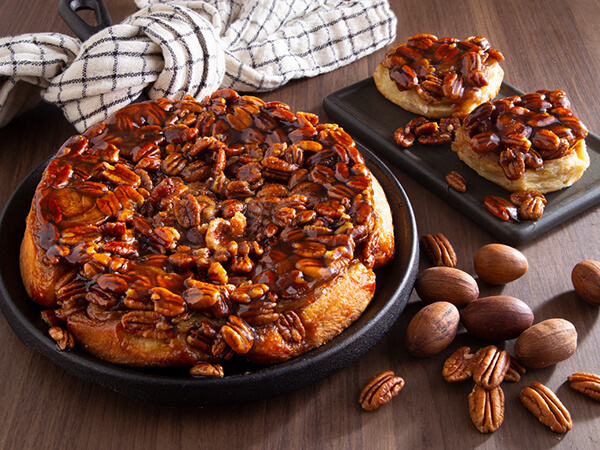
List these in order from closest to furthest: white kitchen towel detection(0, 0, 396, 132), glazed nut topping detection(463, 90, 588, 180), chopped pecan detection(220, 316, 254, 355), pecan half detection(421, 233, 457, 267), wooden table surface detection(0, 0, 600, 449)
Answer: chopped pecan detection(220, 316, 254, 355) < wooden table surface detection(0, 0, 600, 449) < pecan half detection(421, 233, 457, 267) < glazed nut topping detection(463, 90, 588, 180) < white kitchen towel detection(0, 0, 396, 132)

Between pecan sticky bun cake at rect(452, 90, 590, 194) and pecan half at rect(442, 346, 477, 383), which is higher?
pecan sticky bun cake at rect(452, 90, 590, 194)

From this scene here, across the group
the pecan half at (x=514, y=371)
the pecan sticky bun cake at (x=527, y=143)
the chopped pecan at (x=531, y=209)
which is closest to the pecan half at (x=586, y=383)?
the pecan half at (x=514, y=371)

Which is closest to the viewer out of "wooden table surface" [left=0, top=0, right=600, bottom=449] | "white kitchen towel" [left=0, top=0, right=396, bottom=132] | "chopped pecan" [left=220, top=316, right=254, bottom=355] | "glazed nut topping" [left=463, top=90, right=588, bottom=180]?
"chopped pecan" [left=220, top=316, right=254, bottom=355]

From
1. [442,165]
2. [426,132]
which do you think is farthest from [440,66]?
[442,165]

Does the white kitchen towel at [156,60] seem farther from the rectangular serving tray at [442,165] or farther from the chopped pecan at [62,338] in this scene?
the chopped pecan at [62,338]

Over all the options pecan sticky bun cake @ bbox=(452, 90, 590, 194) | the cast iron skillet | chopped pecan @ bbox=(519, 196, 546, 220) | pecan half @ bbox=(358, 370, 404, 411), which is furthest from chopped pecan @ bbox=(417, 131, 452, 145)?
pecan half @ bbox=(358, 370, 404, 411)

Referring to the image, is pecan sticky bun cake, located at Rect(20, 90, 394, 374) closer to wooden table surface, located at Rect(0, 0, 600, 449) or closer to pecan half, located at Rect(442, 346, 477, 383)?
wooden table surface, located at Rect(0, 0, 600, 449)

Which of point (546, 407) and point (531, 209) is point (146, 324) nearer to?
point (546, 407)
